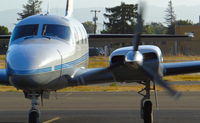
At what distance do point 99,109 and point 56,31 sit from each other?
6.03 metres

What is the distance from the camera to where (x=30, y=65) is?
9.97 meters

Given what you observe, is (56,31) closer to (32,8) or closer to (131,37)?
(131,37)

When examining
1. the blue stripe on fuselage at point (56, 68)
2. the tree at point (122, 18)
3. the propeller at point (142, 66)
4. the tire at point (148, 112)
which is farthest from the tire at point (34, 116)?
the tree at point (122, 18)

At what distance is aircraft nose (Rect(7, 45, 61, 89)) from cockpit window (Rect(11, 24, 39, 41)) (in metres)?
1.07

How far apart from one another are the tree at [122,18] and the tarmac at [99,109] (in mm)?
74536

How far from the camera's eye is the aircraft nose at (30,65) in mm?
9953

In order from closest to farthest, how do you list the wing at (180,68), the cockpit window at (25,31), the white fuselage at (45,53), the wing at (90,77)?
the white fuselage at (45,53)
the wing at (90,77)
the cockpit window at (25,31)
the wing at (180,68)

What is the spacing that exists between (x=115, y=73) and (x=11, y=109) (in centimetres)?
774

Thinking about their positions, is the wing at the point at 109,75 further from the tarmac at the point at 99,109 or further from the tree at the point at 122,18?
the tree at the point at 122,18

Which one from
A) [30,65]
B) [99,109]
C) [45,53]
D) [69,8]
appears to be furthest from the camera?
[69,8]

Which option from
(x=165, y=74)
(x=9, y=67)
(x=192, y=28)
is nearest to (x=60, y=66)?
(x=9, y=67)

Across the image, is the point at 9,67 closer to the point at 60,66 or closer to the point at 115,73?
the point at 60,66

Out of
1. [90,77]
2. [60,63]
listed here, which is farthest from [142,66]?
[60,63]

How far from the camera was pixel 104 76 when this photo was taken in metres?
11.9
